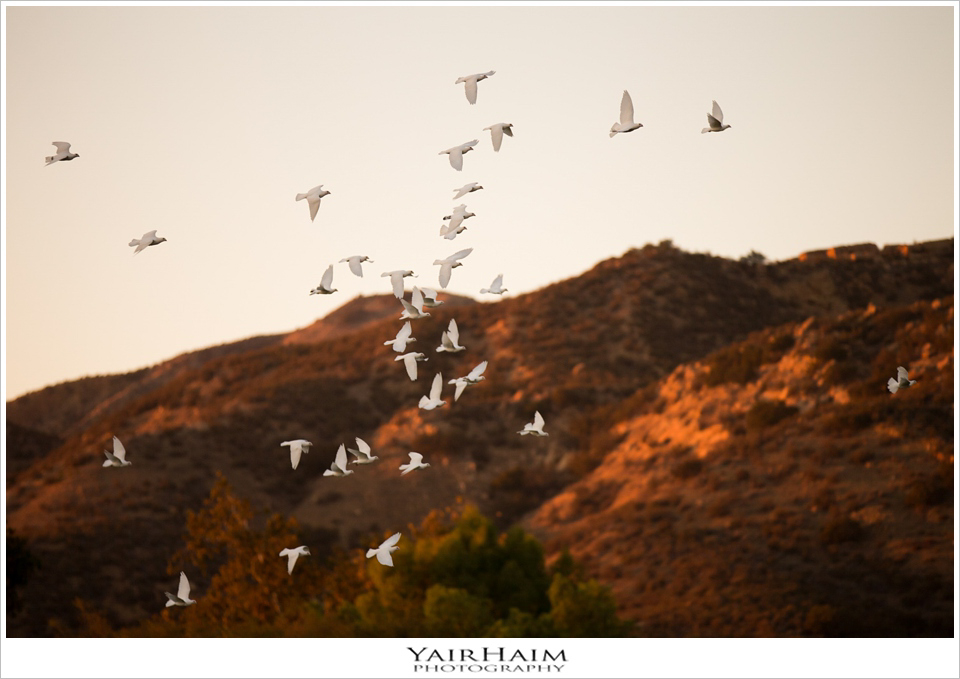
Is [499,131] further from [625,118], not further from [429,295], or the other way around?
[429,295]

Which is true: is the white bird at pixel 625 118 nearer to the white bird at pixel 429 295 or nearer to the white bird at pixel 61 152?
the white bird at pixel 429 295

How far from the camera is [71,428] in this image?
87812 millimetres

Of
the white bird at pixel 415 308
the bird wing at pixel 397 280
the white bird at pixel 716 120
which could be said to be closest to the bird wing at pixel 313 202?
the bird wing at pixel 397 280

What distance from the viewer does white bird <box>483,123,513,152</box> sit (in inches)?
600

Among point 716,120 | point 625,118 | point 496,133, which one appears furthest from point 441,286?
point 716,120

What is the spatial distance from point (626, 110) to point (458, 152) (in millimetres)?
2668

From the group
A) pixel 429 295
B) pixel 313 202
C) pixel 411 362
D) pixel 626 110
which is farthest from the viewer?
pixel 313 202

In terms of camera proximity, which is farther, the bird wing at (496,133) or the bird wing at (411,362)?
the bird wing at (411,362)

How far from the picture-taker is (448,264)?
1529cm

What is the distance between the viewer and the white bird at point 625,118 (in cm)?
1426

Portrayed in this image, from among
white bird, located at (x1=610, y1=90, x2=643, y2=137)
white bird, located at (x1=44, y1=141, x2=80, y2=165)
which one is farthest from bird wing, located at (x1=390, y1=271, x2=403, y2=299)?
→ white bird, located at (x1=44, y1=141, x2=80, y2=165)

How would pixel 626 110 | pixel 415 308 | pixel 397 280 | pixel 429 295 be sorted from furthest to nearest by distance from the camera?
pixel 397 280, pixel 429 295, pixel 415 308, pixel 626 110

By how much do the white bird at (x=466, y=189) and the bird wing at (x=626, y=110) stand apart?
3.04 m

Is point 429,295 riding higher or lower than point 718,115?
lower
